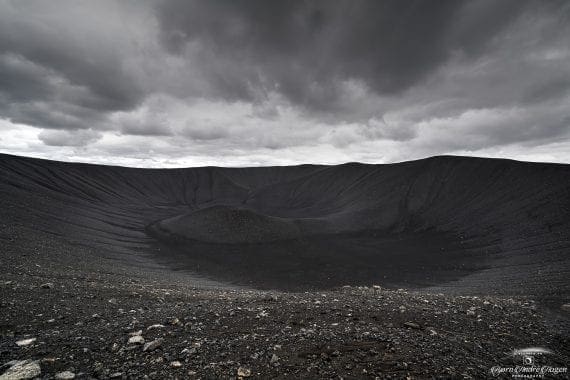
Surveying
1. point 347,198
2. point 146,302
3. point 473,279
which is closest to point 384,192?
point 347,198

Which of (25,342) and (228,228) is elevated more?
(25,342)

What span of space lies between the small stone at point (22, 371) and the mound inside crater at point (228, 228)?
44.0 metres

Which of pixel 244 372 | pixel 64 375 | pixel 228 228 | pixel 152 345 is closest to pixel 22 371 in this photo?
pixel 64 375

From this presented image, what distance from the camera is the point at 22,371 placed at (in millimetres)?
4867

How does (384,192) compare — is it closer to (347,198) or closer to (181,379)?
(347,198)

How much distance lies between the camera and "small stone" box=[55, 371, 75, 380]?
474cm

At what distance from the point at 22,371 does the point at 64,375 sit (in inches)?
30.0

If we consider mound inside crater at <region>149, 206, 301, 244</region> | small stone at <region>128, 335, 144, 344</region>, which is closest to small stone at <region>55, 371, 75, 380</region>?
small stone at <region>128, 335, 144, 344</region>

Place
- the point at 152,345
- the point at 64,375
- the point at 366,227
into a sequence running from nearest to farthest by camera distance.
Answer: the point at 64,375 < the point at 152,345 < the point at 366,227

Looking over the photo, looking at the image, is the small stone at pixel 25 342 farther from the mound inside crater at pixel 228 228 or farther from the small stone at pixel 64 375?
the mound inside crater at pixel 228 228

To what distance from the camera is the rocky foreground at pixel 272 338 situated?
4.98 m

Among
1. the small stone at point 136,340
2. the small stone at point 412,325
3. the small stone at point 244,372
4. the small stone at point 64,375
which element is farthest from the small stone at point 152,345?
the small stone at point 412,325

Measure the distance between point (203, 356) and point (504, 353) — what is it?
593 cm

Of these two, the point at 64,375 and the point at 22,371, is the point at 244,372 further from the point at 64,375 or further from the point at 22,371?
the point at 22,371
